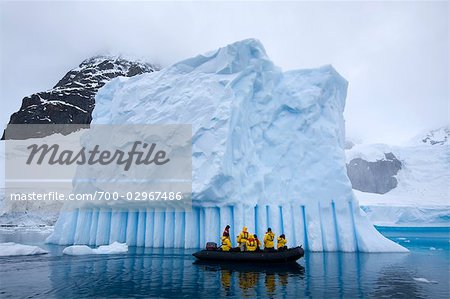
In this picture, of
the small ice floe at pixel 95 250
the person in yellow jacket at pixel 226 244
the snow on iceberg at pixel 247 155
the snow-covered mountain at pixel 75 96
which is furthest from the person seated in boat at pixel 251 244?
the snow-covered mountain at pixel 75 96

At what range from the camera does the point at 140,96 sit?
20812 mm

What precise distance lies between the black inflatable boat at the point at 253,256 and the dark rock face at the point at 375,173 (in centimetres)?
4396

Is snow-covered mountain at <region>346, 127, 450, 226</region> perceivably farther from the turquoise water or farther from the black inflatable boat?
the black inflatable boat

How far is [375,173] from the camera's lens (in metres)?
55.9

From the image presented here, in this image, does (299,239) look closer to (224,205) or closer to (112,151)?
(224,205)

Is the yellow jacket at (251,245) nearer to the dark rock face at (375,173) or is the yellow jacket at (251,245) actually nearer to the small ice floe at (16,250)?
the small ice floe at (16,250)

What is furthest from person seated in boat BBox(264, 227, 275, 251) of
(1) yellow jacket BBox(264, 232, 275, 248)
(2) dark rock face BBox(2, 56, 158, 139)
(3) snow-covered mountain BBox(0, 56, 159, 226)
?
(2) dark rock face BBox(2, 56, 158, 139)

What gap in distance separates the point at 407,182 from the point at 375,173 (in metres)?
5.60

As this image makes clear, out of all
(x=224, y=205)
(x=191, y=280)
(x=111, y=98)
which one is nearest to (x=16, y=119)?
(x=111, y=98)

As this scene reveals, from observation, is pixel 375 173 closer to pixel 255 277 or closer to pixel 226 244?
pixel 226 244

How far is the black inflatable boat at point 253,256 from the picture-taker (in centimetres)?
1401

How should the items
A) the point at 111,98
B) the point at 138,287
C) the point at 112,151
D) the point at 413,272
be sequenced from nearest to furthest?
the point at 138,287 < the point at 413,272 < the point at 112,151 < the point at 111,98

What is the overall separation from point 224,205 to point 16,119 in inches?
2457

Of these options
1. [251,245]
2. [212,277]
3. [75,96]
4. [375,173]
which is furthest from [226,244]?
[75,96]
